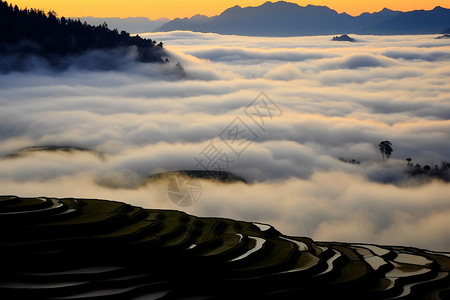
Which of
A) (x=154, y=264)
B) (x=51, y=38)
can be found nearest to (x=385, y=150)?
(x=51, y=38)

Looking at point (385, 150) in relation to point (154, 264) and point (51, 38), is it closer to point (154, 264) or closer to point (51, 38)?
point (51, 38)

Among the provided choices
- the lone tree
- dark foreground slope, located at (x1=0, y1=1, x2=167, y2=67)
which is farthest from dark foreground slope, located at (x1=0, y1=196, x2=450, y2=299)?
dark foreground slope, located at (x1=0, y1=1, x2=167, y2=67)

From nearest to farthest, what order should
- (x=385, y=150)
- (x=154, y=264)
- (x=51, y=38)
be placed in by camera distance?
(x=154, y=264)
(x=385, y=150)
(x=51, y=38)

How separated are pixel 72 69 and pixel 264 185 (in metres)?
105

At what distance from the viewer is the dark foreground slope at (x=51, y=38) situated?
508 feet

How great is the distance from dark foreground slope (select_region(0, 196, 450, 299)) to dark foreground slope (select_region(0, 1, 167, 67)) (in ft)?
461

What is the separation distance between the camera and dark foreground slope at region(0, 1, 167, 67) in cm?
15475

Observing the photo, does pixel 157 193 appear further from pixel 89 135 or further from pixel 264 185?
pixel 89 135

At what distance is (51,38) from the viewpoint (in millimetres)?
165750

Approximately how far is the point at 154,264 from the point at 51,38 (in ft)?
516

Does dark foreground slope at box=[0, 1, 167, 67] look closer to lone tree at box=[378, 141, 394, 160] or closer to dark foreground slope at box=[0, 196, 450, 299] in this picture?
lone tree at box=[378, 141, 394, 160]

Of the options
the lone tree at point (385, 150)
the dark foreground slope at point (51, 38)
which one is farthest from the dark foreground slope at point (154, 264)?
the dark foreground slope at point (51, 38)

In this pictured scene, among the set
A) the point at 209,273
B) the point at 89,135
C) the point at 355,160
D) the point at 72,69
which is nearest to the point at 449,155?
the point at 355,160

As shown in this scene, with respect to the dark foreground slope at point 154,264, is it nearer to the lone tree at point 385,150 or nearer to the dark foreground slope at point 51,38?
the lone tree at point 385,150
